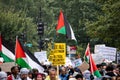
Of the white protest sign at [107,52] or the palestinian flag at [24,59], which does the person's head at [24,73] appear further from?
the white protest sign at [107,52]

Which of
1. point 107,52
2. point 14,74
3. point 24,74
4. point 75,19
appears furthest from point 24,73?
point 75,19

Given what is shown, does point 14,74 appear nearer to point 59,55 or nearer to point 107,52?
point 59,55

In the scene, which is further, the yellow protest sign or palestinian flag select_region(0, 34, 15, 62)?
palestinian flag select_region(0, 34, 15, 62)

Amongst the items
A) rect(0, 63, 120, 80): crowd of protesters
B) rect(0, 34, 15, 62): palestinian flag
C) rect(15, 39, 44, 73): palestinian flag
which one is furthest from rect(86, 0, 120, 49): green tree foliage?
rect(15, 39, 44, 73): palestinian flag

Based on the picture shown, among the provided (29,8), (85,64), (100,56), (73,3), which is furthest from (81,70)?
(29,8)

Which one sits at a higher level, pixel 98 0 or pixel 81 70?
pixel 98 0

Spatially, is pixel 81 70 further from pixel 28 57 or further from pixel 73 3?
pixel 73 3

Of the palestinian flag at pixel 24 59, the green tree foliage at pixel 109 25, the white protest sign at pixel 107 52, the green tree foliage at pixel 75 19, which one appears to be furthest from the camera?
the green tree foliage at pixel 75 19

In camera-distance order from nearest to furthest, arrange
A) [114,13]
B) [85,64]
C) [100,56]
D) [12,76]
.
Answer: [12,76], [85,64], [100,56], [114,13]

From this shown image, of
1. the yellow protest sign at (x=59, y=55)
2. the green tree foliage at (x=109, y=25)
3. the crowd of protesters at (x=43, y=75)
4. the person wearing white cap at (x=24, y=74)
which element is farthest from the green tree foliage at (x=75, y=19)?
the person wearing white cap at (x=24, y=74)

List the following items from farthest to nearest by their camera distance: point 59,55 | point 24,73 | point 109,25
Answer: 1. point 109,25
2. point 59,55
3. point 24,73

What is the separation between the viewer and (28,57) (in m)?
16.1

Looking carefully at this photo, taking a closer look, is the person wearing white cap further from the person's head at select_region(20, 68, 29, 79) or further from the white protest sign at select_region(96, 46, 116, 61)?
the white protest sign at select_region(96, 46, 116, 61)

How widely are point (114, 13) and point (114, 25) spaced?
2.50 feet
